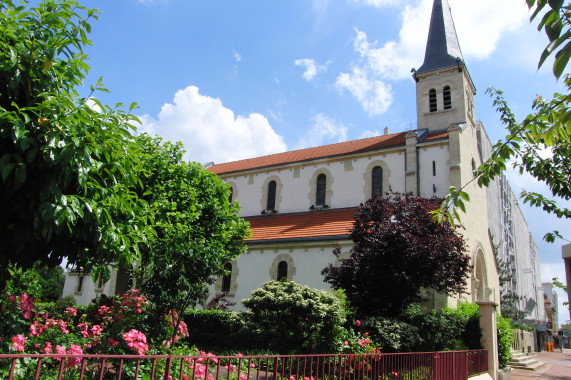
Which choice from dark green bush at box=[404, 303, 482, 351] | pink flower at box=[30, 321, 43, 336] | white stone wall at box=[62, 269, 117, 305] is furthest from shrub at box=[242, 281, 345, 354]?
white stone wall at box=[62, 269, 117, 305]

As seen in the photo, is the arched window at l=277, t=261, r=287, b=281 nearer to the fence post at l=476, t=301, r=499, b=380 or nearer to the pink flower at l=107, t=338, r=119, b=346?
the fence post at l=476, t=301, r=499, b=380

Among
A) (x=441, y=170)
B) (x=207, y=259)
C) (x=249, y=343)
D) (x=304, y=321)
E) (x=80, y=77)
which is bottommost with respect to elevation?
(x=249, y=343)

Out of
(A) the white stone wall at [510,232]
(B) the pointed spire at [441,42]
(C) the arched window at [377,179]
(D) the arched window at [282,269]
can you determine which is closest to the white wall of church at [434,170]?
(C) the arched window at [377,179]

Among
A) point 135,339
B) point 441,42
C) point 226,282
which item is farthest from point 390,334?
point 441,42

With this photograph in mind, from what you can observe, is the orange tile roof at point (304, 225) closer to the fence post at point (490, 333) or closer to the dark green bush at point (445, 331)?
the dark green bush at point (445, 331)

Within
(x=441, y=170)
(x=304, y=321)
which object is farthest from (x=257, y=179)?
(x=304, y=321)

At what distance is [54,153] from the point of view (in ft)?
12.8

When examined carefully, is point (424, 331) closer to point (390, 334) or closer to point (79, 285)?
point (390, 334)

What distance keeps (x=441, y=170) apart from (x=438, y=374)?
14.8 m

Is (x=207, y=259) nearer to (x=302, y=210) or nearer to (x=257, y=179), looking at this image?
(x=302, y=210)

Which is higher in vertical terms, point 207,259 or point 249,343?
point 207,259

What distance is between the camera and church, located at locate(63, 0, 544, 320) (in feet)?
67.0

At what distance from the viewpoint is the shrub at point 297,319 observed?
10.2 meters

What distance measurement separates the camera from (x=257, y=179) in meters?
28.2
